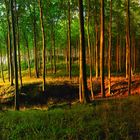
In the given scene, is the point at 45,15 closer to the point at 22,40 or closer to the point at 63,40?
the point at 22,40

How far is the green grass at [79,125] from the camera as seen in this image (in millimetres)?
11688

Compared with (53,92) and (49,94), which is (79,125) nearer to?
(49,94)

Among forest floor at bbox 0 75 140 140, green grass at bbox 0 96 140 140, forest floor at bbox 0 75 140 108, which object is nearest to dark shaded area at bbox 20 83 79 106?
forest floor at bbox 0 75 140 108

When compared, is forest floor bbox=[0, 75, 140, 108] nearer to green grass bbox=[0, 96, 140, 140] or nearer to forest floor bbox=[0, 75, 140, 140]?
forest floor bbox=[0, 75, 140, 140]

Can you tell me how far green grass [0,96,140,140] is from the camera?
11.7 meters

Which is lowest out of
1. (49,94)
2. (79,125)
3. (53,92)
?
(49,94)

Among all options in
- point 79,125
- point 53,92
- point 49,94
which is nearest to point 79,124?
point 79,125

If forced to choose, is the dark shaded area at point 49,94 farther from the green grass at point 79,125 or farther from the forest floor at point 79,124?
the green grass at point 79,125

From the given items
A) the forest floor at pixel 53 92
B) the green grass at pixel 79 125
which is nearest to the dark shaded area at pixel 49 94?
the forest floor at pixel 53 92

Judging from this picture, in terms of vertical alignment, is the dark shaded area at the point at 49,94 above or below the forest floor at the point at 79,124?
below

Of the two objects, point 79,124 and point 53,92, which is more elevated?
point 79,124

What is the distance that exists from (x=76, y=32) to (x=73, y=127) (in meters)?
43.8

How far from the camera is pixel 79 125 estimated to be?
12.8 metres

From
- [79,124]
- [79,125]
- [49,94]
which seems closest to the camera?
[79,125]
